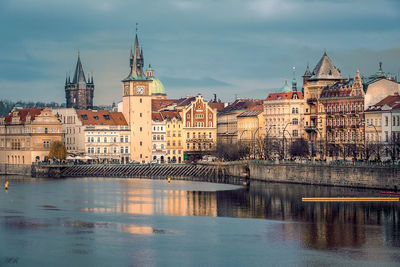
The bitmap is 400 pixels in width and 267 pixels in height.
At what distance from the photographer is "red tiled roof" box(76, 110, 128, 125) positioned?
177m

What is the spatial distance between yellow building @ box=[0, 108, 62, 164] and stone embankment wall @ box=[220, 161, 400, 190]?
32653 mm

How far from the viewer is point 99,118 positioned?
586ft

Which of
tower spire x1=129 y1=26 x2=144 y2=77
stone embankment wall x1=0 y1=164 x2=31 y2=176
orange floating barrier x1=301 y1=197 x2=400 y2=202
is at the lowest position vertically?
orange floating barrier x1=301 y1=197 x2=400 y2=202

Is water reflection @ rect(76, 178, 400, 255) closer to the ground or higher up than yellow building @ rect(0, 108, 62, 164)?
closer to the ground

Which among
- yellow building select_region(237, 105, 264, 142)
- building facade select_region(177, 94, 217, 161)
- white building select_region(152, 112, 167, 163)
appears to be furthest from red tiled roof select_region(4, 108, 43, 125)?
yellow building select_region(237, 105, 264, 142)

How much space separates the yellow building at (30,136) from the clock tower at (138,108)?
1253 cm

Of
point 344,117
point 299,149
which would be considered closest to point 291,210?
point 299,149

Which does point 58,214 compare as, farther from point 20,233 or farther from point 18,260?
point 18,260

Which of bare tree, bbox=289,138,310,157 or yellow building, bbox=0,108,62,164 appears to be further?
yellow building, bbox=0,108,62,164

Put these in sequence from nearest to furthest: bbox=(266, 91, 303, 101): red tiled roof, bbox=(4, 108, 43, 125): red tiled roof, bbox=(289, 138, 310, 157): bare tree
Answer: bbox=(289, 138, 310, 157): bare tree
bbox=(266, 91, 303, 101): red tiled roof
bbox=(4, 108, 43, 125): red tiled roof

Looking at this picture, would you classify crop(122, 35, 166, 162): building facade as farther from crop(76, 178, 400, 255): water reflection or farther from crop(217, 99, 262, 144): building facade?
crop(76, 178, 400, 255): water reflection

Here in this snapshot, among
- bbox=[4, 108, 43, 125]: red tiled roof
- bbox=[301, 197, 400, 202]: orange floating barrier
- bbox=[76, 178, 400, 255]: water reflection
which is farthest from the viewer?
bbox=[4, 108, 43, 125]: red tiled roof

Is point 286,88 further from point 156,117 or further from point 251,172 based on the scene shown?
point 251,172

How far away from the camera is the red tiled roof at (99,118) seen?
177 m
